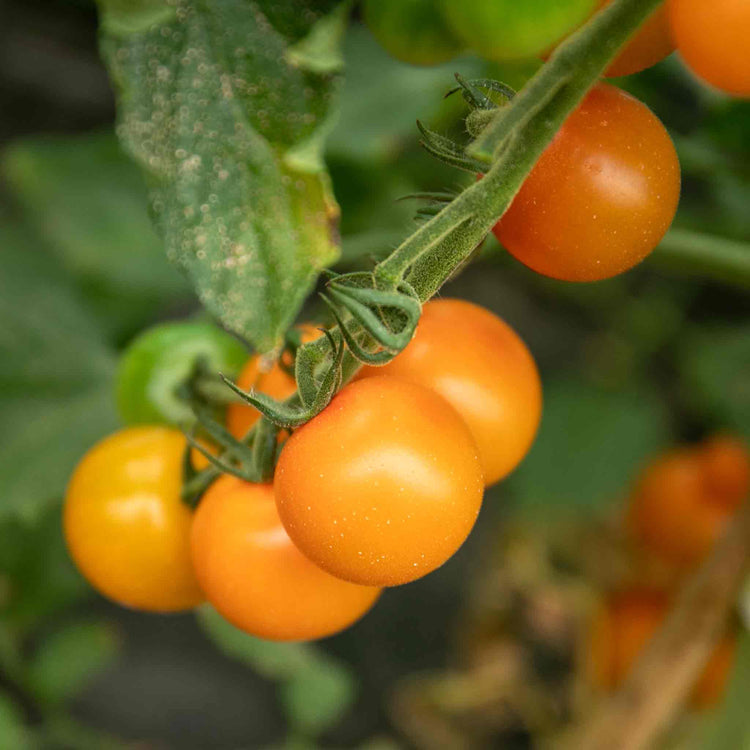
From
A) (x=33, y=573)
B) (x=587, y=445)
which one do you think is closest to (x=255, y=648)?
(x=33, y=573)

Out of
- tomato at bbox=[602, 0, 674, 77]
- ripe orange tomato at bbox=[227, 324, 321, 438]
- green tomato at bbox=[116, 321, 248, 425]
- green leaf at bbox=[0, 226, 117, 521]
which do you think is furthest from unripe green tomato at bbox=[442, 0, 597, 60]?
green leaf at bbox=[0, 226, 117, 521]

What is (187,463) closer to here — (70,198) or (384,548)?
(384,548)

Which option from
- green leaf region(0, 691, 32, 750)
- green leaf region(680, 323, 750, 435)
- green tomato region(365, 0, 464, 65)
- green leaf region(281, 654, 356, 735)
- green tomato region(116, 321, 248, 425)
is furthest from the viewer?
green leaf region(680, 323, 750, 435)

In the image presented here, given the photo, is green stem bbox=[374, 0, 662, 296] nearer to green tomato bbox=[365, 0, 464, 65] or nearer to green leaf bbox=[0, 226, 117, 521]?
green tomato bbox=[365, 0, 464, 65]

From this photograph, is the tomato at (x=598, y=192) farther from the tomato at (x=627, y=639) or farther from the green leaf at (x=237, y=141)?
the tomato at (x=627, y=639)

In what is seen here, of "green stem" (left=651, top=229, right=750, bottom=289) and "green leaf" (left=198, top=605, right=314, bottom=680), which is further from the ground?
"green stem" (left=651, top=229, right=750, bottom=289)

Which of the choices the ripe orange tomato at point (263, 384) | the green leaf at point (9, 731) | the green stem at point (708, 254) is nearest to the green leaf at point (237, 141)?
the ripe orange tomato at point (263, 384)

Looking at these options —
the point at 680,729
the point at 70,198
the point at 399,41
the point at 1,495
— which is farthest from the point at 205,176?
the point at 680,729
